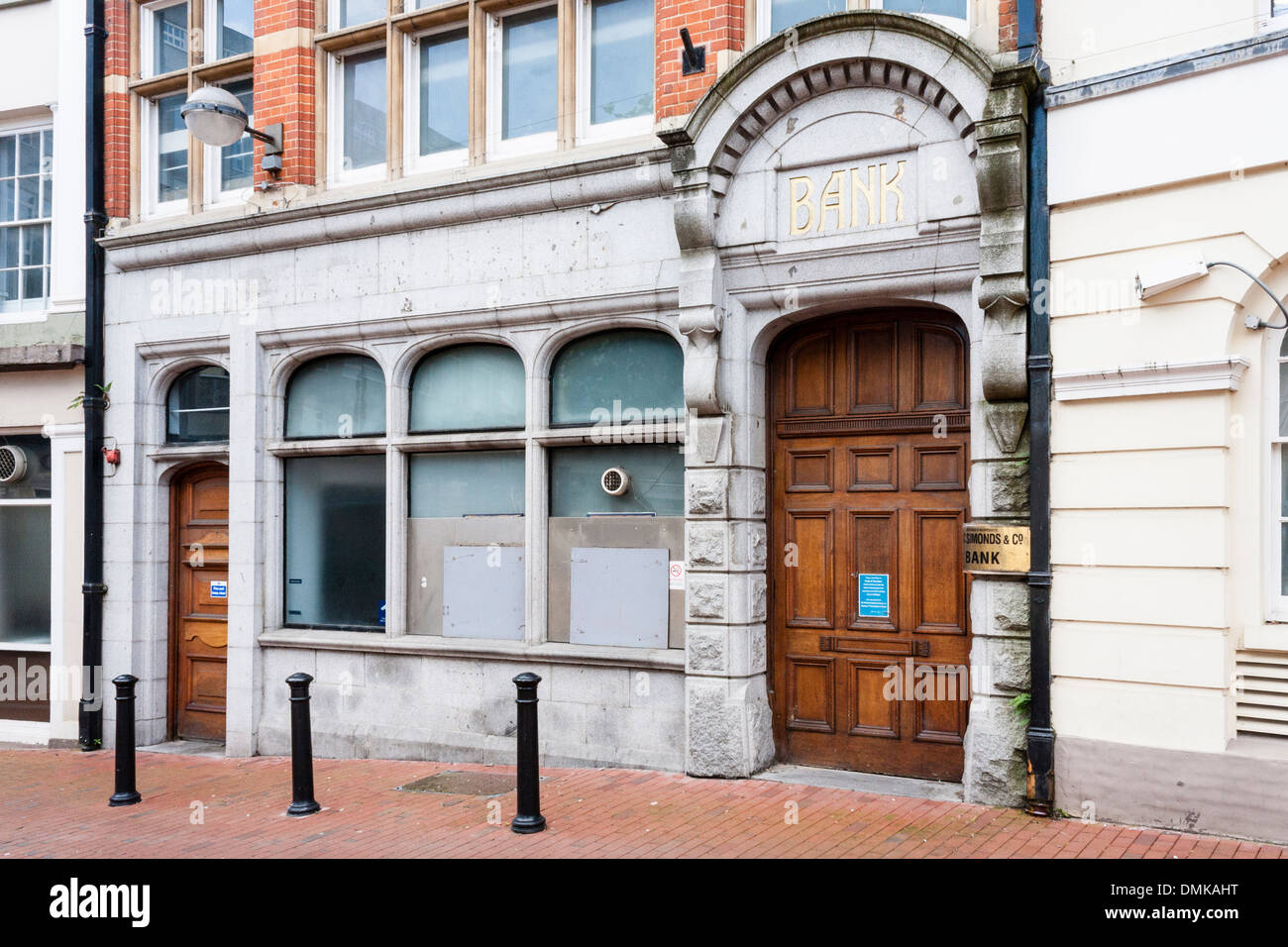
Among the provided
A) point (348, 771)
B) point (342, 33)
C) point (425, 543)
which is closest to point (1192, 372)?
point (425, 543)

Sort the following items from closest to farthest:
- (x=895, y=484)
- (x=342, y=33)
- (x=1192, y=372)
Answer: (x=1192, y=372) → (x=895, y=484) → (x=342, y=33)

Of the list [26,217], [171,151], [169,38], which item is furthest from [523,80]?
[26,217]

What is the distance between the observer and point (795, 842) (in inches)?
282

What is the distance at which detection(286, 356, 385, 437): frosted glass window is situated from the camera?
36.3ft

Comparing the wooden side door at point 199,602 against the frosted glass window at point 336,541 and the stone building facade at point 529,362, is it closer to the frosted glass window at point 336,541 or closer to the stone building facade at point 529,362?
the stone building facade at point 529,362

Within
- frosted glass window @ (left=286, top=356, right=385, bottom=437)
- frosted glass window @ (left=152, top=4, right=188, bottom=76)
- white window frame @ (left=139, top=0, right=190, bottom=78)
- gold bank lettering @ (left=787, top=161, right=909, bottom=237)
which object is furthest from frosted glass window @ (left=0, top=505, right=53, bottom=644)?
gold bank lettering @ (left=787, top=161, right=909, bottom=237)

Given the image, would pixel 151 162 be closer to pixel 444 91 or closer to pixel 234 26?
pixel 234 26

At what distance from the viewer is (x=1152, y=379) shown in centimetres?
726

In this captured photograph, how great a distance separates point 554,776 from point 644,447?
2.77 meters

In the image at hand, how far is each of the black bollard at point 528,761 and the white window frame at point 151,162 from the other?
7566mm

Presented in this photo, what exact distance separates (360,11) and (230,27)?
1.71 m

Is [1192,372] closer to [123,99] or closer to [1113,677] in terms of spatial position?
[1113,677]

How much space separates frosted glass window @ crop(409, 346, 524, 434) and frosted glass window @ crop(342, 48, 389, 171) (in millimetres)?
2165

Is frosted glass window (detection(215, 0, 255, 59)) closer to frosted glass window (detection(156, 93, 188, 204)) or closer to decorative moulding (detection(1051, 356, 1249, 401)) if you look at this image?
frosted glass window (detection(156, 93, 188, 204))
